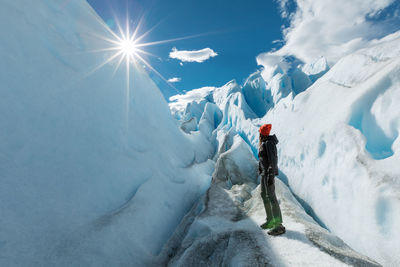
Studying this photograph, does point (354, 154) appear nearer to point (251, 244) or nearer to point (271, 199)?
point (271, 199)

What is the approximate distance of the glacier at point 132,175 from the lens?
2.38m

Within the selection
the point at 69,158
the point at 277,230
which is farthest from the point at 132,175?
the point at 277,230

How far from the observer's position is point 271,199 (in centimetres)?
272

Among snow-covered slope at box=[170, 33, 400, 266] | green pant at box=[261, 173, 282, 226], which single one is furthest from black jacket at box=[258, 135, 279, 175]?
snow-covered slope at box=[170, 33, 400, 266]

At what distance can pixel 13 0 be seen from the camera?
328cm

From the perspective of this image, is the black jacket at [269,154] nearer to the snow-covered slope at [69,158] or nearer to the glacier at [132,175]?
the glacier at [132,175]

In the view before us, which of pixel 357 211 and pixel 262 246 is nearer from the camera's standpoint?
pixel 262 246

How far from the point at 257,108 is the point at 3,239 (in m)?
30.1

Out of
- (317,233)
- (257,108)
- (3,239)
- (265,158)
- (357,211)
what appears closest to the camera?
(3,239)

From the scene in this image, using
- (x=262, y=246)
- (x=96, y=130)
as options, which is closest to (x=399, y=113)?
(x=262, y=246)

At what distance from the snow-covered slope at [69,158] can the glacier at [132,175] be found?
2 cm

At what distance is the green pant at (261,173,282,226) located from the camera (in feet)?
8.89

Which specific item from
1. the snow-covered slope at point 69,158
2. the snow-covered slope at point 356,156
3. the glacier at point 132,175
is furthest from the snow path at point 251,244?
the snow-covered slope at point 356,156

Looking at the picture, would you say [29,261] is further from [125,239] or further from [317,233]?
[317,233]
